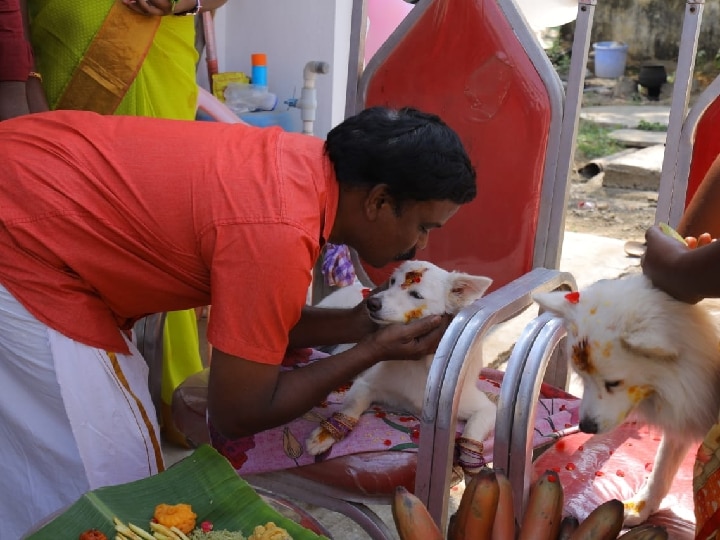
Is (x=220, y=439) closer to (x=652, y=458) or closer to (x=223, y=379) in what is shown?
(x=223, y=379)

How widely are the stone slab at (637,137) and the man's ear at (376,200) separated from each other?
729 cm

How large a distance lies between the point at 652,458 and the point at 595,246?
3.82 m

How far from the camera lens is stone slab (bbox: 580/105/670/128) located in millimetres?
9836

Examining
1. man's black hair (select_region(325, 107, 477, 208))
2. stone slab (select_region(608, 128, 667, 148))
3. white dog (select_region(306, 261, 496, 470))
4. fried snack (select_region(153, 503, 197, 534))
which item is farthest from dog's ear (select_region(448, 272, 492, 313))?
stone slab (select_region(608, 128, 667, 148))

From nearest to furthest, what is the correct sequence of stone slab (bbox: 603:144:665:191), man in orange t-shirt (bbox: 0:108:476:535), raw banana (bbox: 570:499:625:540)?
1. raw banana (bbox: 570:499:625:540)
2. man in orange t-shirt (bbox: 0:108:476:535)
3. stone slab (bbox: 603:144:665:191)

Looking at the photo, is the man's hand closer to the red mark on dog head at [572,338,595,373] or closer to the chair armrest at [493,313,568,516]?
the red mark on dog head at [572,338,595,373]

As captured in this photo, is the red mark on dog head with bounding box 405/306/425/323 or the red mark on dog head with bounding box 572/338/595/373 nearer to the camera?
the red mark on dog head with bounding box 572/338/595/373

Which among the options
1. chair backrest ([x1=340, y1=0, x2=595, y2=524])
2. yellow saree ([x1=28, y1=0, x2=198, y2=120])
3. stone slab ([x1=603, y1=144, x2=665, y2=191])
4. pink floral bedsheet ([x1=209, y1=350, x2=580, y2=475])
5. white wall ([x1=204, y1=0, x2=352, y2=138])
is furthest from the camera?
stone slab ([x1=603, y1=144, x2=665, y2=191])

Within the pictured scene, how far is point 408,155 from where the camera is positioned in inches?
73.2

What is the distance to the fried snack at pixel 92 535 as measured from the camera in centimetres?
159

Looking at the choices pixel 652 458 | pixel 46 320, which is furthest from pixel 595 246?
pixel 46 320

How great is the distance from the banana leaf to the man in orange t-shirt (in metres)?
0.17

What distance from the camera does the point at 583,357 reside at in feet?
5.90

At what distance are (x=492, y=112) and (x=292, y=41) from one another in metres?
2.11
